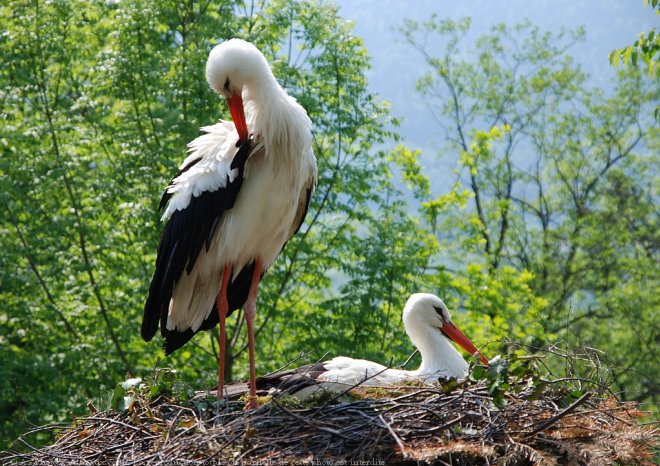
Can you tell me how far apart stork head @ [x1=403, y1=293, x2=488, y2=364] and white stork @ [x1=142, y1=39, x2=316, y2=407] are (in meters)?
1.58

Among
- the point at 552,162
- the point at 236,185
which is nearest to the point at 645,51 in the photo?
the point at 236,185

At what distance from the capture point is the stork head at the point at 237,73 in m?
5.44

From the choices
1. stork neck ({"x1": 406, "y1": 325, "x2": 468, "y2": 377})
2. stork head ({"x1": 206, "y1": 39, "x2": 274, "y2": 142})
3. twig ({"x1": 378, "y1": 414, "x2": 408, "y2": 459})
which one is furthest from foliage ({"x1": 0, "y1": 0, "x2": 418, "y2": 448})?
twig ({"x1": 378, "y1": 414, "x2": 408, "y2": 459})

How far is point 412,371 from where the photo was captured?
6293 mm

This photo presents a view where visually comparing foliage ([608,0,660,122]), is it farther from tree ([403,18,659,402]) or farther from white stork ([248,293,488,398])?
tree ([403,18,659,402])

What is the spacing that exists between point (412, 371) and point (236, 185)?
1768mm

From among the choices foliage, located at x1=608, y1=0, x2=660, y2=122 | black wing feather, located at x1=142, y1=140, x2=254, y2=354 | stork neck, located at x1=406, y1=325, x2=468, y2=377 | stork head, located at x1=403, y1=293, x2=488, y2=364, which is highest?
foliage, located at x1=608, y1=0, x2=660, y2=122

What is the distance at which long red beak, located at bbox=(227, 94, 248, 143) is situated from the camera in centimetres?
550

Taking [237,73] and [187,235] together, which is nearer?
[237,73]

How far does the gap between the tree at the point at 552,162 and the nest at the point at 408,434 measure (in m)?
17.4

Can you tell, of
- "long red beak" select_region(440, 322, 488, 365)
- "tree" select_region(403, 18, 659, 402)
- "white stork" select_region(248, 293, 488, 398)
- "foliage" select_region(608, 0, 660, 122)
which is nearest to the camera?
"white stork" select_region(248, 293, 488, 398)

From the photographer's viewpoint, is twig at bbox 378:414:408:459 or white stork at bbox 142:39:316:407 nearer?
twig at bbox 378:414:408:459

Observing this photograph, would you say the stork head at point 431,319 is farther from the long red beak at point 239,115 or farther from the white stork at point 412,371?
the long red beak at point 239,115

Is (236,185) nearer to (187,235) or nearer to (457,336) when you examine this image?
(187,235)
